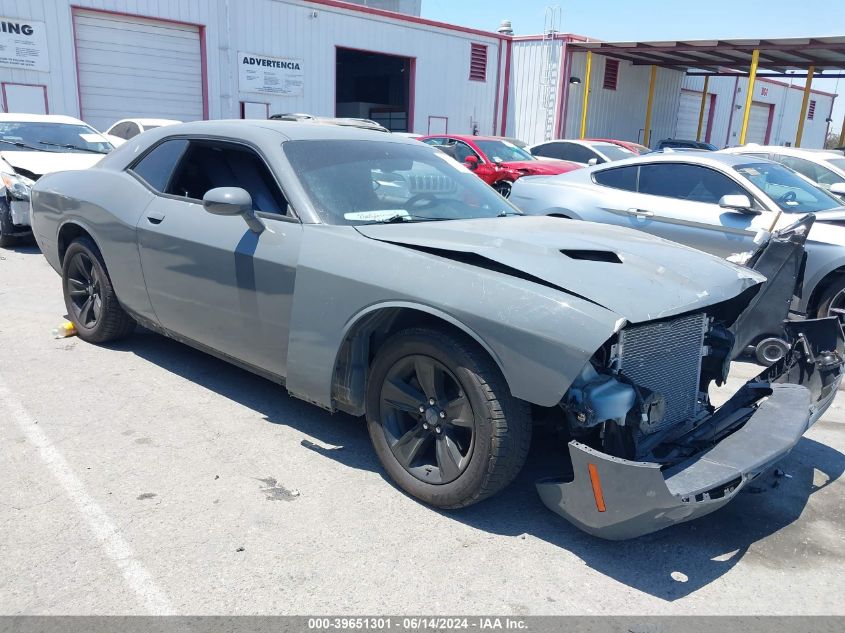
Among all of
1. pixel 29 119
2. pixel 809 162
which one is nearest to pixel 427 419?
pixel 809 162

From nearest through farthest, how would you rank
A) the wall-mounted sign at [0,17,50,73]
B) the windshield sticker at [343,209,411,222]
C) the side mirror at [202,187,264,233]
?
the side mirror at [202,187,264,233] < the windshield sticker at [343,209,411,222] < the wall-mounted sign at [0,17,50,73]

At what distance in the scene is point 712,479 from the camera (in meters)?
2.64

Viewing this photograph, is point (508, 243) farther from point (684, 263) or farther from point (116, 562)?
point (116, 562)

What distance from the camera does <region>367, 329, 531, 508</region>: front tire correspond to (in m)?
2.89

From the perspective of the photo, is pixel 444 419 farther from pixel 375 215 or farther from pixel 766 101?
pixel 766 101

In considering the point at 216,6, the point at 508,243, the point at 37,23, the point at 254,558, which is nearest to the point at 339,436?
the point at 254,558

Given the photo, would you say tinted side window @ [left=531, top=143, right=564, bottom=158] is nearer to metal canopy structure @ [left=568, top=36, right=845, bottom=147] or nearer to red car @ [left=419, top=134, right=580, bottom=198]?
red car @ [left=419, top=134, right=580, bottom=198]

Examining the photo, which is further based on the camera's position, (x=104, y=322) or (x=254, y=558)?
(x=104, y=322)

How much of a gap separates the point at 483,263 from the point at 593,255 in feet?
1.87

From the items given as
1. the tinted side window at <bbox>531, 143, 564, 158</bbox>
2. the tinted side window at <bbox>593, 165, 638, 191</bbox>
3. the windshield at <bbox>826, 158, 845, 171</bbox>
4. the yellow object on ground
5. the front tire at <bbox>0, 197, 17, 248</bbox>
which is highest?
the windshield at <bbox>826, 158, 845, 171</bbox>

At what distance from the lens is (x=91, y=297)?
523 centimetres

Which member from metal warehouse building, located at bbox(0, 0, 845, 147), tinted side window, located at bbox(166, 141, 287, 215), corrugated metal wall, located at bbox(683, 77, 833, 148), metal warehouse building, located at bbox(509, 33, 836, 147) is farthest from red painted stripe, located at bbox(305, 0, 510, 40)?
tinted side window, located at bbox(166, 141, 287, 215)

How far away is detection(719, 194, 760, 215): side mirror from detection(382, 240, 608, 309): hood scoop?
3752mm

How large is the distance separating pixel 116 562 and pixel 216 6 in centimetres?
1837
